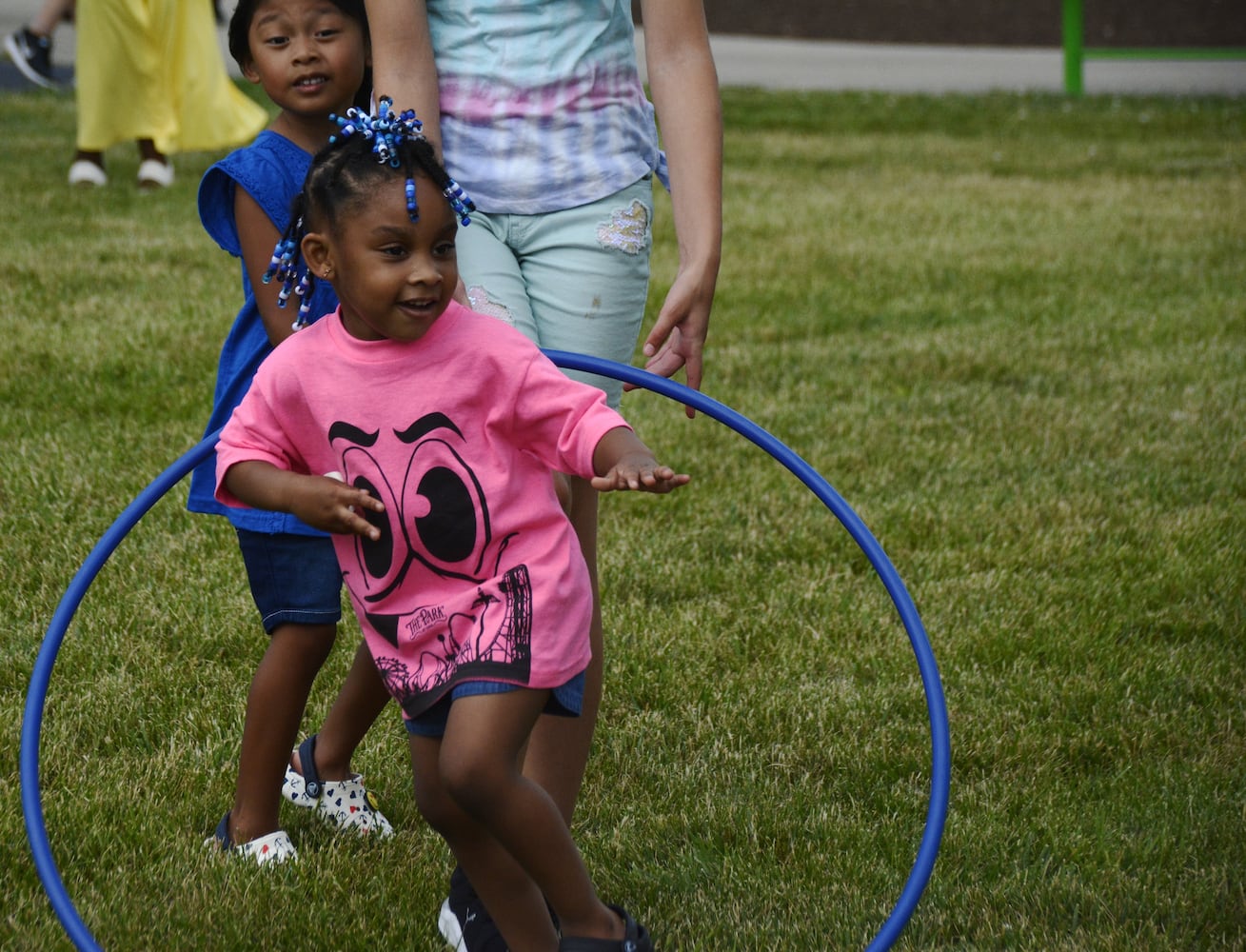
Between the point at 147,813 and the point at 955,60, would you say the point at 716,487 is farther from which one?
the point at 955,60

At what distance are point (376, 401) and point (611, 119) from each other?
0.72m

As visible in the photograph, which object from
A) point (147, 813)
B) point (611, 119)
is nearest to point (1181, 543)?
point (611, 119)

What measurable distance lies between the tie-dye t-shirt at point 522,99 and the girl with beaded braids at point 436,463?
30 cm

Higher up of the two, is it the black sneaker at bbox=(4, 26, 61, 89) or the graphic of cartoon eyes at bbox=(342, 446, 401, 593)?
the black sneaker at bbox=(4, 26, 61, 89)

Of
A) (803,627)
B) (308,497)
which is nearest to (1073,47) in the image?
(803,627)

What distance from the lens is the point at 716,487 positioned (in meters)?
5.21

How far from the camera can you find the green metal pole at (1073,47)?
16859 millimetres

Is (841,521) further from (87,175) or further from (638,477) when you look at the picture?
(87,175)

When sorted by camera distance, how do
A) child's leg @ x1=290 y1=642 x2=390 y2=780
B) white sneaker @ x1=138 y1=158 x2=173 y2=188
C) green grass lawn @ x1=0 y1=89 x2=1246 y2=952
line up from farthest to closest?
white sneaker @ x1=138 y1=158 x2=173 y2=188, child's leg @ x1=290 y1=642 x2=390 y2=780, green grass lawn @ x1=0 y1=89 x2=1246 y2=952

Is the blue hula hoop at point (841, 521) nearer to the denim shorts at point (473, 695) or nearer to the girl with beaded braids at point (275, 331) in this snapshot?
the girl with beaded braids at point (275, 331)

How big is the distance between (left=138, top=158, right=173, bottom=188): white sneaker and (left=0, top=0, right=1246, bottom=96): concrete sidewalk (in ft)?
20.8

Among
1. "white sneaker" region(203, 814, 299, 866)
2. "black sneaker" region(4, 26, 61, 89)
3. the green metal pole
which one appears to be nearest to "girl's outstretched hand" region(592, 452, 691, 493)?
"white sneaker" region(203, 814, 299, 866)

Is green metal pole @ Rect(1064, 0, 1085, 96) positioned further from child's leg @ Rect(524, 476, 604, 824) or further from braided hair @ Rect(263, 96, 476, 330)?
braided hair @ Rect(263, 96, 476, 330)

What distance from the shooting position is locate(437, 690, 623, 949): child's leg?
230 centimetres
